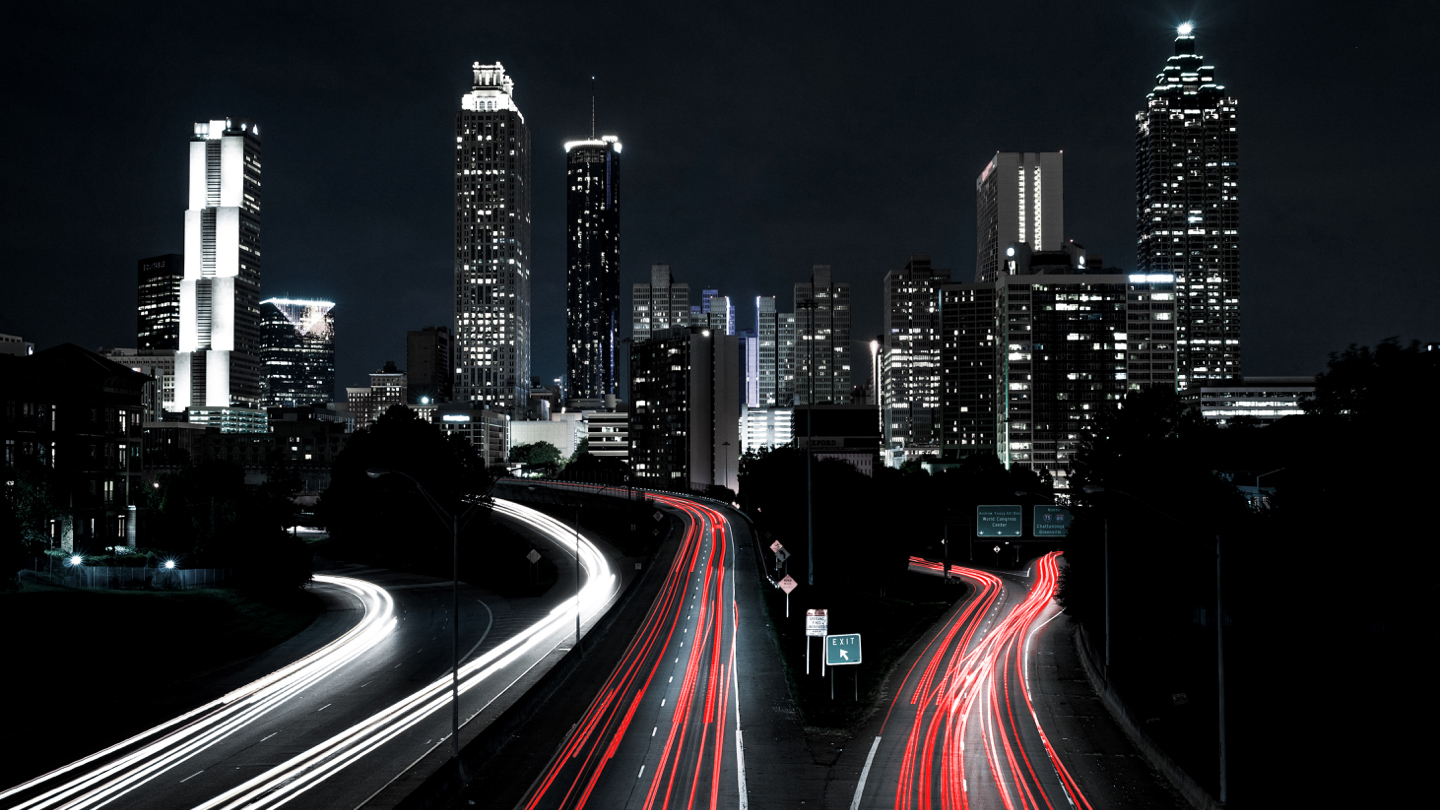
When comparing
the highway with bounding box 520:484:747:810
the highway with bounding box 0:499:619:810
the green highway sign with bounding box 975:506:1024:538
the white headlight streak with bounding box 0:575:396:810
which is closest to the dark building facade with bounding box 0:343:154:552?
the highway with bounding box 0:499:619:810

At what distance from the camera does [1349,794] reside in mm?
31594

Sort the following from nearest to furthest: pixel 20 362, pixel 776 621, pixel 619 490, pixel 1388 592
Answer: pixel 1388 592 → pixel 776 621 → pixel 20 362 → pixel 619 490

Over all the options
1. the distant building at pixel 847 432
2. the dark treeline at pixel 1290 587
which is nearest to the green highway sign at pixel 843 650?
the dark treeline at pixel 1290 587

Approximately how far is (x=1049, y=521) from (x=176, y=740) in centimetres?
4894

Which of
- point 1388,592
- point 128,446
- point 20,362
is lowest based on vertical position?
point 1388,592

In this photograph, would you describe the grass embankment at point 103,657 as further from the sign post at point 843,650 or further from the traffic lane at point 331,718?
the sign post at point 843,650

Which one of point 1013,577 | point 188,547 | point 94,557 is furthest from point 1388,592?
point 188,547

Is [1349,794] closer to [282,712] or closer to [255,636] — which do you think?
[282,712]

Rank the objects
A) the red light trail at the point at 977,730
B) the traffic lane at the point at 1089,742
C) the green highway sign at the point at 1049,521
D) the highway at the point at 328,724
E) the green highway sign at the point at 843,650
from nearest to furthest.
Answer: the highway at the point at 328,724 < the red light trail at the point at 977,730 < the traffic lane at the point at 1089,742 < the green highway sign at the point at 843,650 < the green highway sign at the point at 1049,521

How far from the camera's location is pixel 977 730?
36688 mm

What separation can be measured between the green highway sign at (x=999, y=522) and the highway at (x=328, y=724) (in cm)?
2686

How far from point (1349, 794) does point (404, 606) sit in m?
57.3

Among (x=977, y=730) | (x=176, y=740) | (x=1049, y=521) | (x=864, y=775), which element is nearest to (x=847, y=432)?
(x=1049, y=521)

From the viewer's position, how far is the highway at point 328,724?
28.5 metres
